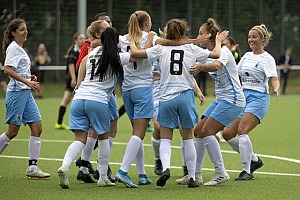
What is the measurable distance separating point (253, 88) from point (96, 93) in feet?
8.20

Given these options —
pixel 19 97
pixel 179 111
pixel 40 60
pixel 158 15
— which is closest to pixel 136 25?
pixel 179 111

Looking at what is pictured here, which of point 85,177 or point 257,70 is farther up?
point 257,70

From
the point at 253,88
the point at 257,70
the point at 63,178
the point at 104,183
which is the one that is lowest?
the point at 104,183

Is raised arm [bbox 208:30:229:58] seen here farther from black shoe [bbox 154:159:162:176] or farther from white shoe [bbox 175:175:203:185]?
black shoe [bbox 154:159:162:176]

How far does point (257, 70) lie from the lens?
10977mm

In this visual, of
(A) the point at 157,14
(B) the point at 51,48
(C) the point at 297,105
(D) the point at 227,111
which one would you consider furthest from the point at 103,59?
(A) the point at 157,14

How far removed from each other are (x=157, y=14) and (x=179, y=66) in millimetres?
27071

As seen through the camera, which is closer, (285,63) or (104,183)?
(104,183)

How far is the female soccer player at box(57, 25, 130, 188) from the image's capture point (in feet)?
31.5

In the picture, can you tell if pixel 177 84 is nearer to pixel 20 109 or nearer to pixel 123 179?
pixel 123 179

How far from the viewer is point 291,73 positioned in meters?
38.8

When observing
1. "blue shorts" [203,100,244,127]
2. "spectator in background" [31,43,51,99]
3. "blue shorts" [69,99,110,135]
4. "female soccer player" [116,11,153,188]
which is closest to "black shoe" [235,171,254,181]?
"blue shorts" [203,100,244,127]

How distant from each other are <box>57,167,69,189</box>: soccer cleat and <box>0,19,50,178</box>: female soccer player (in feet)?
3.58

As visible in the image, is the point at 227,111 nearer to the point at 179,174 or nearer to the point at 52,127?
the point at 179,174
